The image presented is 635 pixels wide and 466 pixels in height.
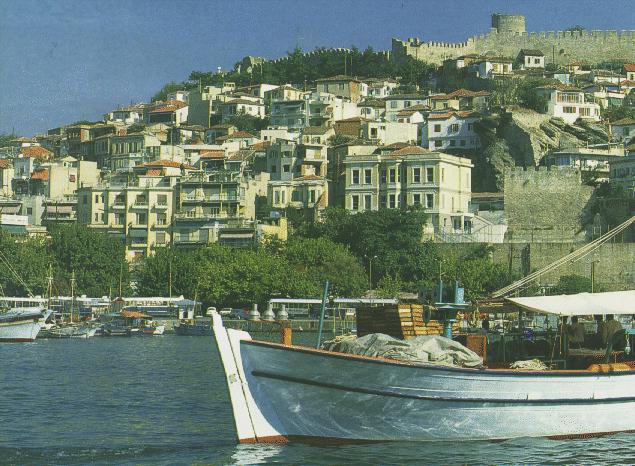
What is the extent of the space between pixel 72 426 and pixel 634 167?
6168cm

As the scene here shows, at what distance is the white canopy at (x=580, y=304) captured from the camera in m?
20.2

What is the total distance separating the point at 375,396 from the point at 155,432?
5.09 meters

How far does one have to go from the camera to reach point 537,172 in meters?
76.3

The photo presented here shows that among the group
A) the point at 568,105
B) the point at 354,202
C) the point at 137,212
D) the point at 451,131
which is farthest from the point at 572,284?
the point at 568,105

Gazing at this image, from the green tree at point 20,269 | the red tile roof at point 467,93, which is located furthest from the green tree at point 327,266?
the red tile roof at point 467,93

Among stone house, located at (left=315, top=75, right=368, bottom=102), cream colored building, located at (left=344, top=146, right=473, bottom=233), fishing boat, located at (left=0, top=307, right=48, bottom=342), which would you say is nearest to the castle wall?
cream colored building, located at (left=344, top=146, right=473, bottom=233)

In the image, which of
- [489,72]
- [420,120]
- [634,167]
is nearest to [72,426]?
[634,167]

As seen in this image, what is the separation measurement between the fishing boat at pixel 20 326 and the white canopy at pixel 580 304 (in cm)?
3966

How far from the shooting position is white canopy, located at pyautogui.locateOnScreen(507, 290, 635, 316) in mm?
20234

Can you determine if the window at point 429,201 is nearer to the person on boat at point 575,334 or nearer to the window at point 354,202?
the window at point 354,202

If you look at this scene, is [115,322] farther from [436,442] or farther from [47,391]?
[436,442]

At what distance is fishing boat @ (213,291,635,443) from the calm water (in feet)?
0.77

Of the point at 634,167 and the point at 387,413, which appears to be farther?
the point at 634,167

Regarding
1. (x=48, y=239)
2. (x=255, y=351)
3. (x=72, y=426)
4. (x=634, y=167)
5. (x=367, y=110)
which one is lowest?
(x=72, y=426)
